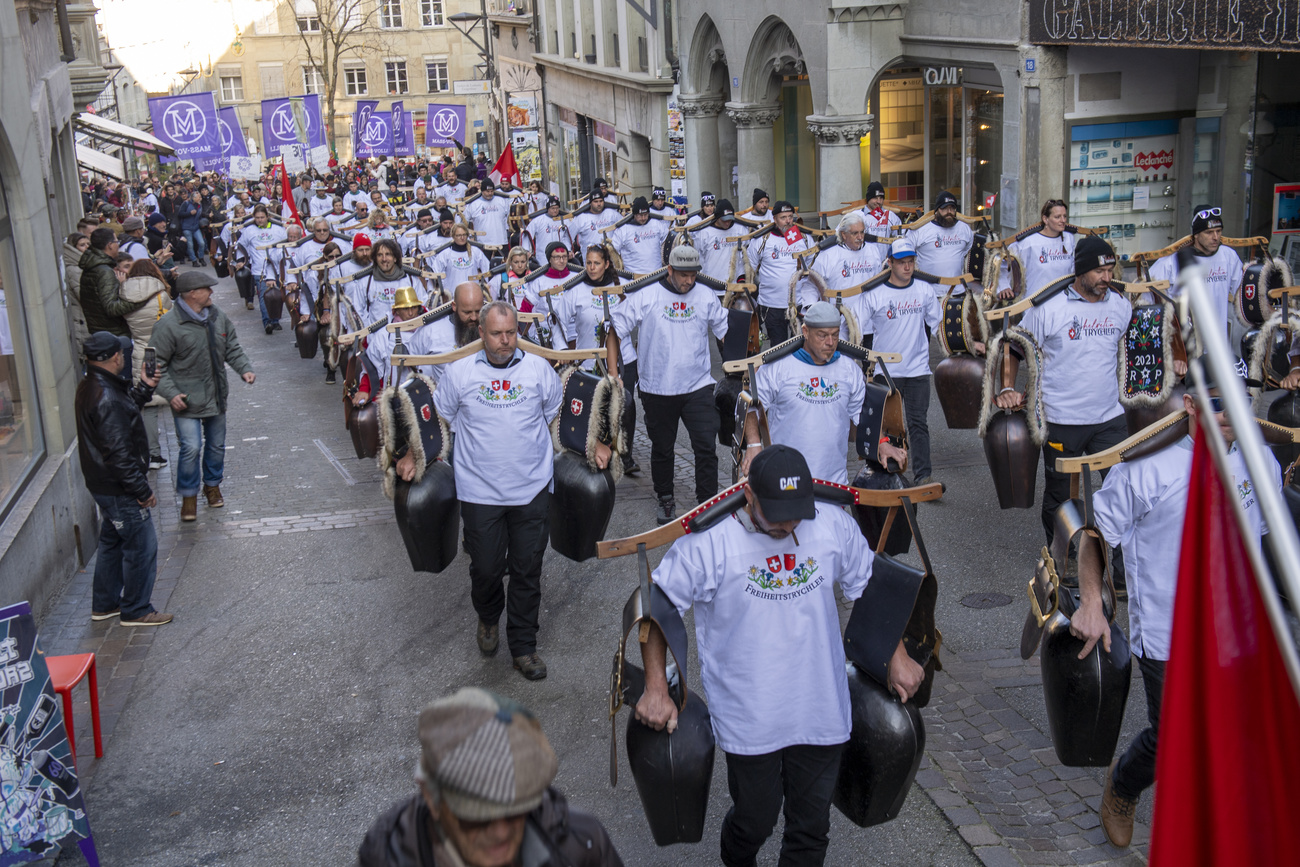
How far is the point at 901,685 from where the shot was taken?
4742 millimetres

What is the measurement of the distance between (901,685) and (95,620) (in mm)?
5844

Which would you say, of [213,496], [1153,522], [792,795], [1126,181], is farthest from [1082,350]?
[1126,181]

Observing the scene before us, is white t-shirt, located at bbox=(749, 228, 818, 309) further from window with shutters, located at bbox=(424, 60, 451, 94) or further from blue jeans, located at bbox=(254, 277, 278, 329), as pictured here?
window with shutters, located at bbox=(424, 60, 451, 94)

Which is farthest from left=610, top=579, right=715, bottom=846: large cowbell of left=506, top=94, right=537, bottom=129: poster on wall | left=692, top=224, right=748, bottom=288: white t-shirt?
left=506, top=94, right=537, bottom=129: poster on wall

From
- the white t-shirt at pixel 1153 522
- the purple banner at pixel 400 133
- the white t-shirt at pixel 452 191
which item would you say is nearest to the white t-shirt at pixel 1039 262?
the white t-shirt at pixel 1153 522

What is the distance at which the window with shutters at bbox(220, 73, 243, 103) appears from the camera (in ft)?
223

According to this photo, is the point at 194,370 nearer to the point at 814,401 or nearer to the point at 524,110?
the point at 814,401

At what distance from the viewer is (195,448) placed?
35.6 ft

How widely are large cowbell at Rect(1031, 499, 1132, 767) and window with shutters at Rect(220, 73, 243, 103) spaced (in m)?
68.9

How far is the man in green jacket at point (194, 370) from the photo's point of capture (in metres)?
10.5

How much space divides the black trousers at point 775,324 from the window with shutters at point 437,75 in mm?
56814

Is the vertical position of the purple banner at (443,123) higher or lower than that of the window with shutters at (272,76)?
lower

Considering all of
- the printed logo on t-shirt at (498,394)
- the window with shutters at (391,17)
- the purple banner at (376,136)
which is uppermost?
the window with shutters at (391,17)

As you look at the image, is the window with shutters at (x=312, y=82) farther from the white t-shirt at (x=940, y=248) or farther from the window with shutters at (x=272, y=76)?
the white t-shirt at (x=940, y=248)
